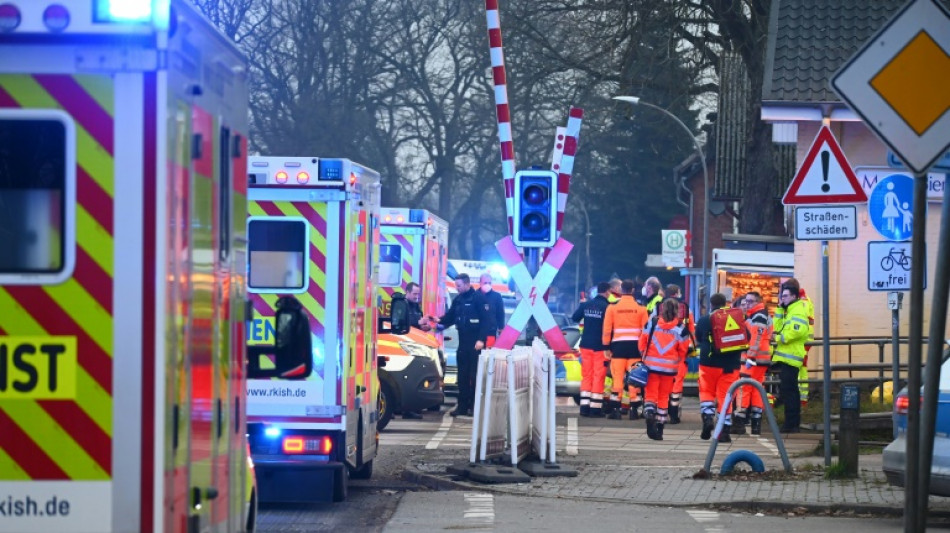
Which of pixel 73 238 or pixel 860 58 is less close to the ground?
pixel 860 58

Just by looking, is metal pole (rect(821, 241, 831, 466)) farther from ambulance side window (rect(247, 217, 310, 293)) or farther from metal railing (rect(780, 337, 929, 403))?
ambulance side window (rect(247, 217, 310, 293))

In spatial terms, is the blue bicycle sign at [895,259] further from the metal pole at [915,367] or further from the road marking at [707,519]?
the metal pole at [915,367]

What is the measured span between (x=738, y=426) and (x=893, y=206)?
6450 millimetres

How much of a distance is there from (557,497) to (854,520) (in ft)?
8.13

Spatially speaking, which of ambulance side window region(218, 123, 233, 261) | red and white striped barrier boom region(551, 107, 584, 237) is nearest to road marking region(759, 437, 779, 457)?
red and white striped barrier boom region(551, 107, 584, 237)

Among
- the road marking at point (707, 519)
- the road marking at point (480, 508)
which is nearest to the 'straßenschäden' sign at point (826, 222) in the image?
the road marking at point (707, 519)

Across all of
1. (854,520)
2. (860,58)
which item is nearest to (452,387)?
(854,520)

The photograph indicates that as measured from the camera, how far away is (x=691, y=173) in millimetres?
56344

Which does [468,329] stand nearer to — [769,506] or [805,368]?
[805,368]

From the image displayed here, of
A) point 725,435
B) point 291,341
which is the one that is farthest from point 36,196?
point 725,435

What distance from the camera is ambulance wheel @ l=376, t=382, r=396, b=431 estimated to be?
61.1 feet

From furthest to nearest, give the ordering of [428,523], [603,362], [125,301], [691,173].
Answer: [691,173]
[603,362]
[428,523]
[125,301]

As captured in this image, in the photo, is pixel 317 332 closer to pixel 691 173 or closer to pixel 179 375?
pixel 179 375

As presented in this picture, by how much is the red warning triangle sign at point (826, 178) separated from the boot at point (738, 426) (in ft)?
→ 21.1
